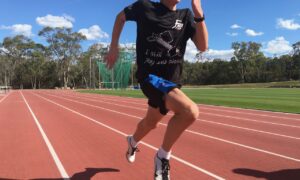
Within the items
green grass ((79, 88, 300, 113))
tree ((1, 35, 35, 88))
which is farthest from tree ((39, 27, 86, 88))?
green grass ((79, 88, 300, 113))

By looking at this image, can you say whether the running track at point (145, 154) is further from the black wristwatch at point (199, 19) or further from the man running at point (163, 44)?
the black wristwatch at point (199, 19)

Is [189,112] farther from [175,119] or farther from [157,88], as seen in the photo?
[157,88]

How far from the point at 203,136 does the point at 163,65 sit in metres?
5.21

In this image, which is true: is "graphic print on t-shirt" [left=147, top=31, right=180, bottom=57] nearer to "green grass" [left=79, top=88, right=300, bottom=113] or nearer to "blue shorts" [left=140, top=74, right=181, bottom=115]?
"blue shorts" [left=140, top=74, right=181, bottom=115]

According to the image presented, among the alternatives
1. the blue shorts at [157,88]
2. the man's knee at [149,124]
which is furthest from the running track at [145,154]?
the blue shorts at [157,88]

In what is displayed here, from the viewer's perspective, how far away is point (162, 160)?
420 cm

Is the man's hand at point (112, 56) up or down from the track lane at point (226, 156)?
up

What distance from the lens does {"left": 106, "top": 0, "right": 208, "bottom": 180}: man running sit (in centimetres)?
410

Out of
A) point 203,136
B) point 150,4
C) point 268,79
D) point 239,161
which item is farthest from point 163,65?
point 268,79

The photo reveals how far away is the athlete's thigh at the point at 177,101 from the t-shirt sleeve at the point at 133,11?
103 cm

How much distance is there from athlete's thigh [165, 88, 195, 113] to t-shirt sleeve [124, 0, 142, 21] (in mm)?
1035

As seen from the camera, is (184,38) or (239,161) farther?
(239,161)

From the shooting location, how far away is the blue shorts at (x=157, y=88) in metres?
3.95

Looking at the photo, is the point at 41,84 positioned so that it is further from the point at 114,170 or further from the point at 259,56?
the point at 114,170
